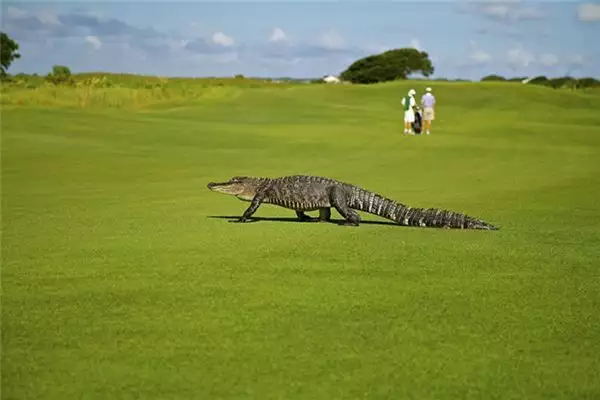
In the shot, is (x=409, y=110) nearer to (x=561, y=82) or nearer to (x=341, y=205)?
(x=341, y=205)

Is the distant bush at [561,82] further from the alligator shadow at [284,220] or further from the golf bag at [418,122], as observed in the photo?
the alligator shadow at [284,220]

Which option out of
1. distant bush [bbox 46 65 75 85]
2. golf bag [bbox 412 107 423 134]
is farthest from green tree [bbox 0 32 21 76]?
golf bag [bbox 412 107 423 134]

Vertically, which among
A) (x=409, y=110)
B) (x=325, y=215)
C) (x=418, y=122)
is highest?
(x=409, y=110)

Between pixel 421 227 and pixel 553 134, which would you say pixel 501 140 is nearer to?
pixel 553 134

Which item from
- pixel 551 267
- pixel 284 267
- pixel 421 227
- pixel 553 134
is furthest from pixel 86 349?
pixel 553 134

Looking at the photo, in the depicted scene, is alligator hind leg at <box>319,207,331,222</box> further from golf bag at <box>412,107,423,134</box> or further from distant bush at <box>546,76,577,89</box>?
distant bush at <box>546,76,577,89</box>

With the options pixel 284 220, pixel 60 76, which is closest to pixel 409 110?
pixel 284 220

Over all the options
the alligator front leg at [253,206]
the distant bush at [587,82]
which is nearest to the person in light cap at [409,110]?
the alligator front leg at [253,206]

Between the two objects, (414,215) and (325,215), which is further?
(325,215)

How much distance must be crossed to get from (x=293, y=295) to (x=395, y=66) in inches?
3989

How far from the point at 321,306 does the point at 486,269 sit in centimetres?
192

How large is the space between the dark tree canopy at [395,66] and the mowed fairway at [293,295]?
90324mm

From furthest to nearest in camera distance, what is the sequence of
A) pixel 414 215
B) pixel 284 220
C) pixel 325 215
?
pixel 284 220 → pixel 325 215 → pixel 414 215

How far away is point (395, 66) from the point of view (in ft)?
347
